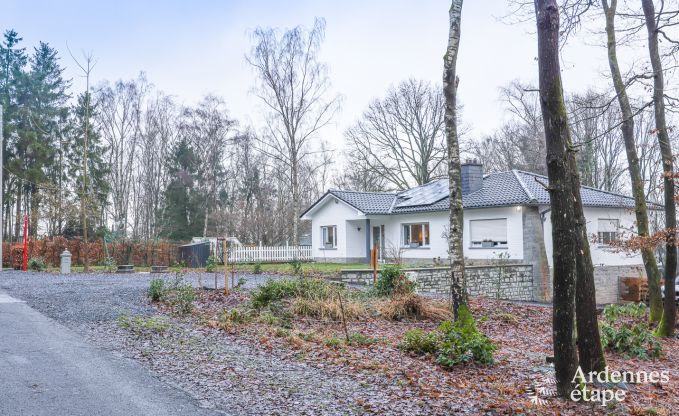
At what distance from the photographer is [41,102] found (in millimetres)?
34062

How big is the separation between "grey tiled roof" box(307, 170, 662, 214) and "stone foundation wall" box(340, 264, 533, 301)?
3.05 metres

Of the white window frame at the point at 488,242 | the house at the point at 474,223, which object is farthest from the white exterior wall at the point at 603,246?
the white window frame at the point at 488,242

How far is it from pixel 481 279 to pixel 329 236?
13.1 meters

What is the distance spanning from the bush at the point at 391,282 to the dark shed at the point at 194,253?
16049 millimetres

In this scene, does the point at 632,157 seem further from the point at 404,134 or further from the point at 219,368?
the point at 404,134

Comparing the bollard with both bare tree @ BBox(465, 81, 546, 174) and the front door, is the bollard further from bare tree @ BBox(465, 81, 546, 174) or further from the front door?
bare tree @ BBox(465, 81, 546, 174)

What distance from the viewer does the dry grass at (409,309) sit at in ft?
34.7

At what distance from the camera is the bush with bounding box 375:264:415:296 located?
40.7 feet

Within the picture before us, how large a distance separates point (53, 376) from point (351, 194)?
24055 millimetres

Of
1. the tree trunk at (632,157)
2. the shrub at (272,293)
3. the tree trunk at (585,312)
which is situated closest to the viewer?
the tree trunk at (585,312)

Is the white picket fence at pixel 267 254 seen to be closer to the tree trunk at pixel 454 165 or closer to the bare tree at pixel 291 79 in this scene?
the bare tree at pixel 291 79

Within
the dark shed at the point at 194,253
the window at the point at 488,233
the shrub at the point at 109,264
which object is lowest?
the shrub at the point at 109,264

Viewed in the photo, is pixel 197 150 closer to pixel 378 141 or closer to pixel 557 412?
Result: pixel 378 141

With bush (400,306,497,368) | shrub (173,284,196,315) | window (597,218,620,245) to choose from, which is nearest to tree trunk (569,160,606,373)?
bush (400,306,497,368)
